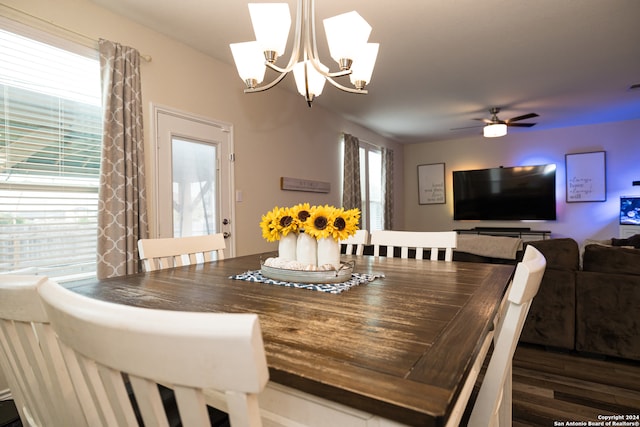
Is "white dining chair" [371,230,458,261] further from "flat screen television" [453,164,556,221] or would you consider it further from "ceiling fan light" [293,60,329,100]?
"flat screen television" [453,164,556,221]

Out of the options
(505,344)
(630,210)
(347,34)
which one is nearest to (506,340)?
(505,344)

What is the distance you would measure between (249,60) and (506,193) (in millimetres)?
6240

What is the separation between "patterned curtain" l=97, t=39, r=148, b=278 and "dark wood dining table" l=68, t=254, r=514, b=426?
1.21 m

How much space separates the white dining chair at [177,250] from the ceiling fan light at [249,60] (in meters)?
0.92

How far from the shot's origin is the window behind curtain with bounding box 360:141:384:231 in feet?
20.0

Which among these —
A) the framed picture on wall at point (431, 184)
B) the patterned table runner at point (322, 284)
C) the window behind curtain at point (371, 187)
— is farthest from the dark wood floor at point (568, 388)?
the framed picture on wall at point (431, 184)

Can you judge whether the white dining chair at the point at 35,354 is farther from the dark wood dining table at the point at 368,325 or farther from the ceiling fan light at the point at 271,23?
the ceiling fan light at the point at 271,23

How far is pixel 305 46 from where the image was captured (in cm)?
177

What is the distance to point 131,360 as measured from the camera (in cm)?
39

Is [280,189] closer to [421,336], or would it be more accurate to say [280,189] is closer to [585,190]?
[421,336]

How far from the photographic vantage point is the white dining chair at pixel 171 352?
35cm

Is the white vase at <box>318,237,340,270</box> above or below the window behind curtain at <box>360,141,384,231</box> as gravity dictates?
below

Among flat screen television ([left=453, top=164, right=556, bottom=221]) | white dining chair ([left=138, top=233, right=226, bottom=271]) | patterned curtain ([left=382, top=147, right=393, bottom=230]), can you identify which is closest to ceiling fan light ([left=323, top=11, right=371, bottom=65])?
white dining chair ([left=138, top=233, right=226, bottom=271])

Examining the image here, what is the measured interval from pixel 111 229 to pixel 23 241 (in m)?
0.49
